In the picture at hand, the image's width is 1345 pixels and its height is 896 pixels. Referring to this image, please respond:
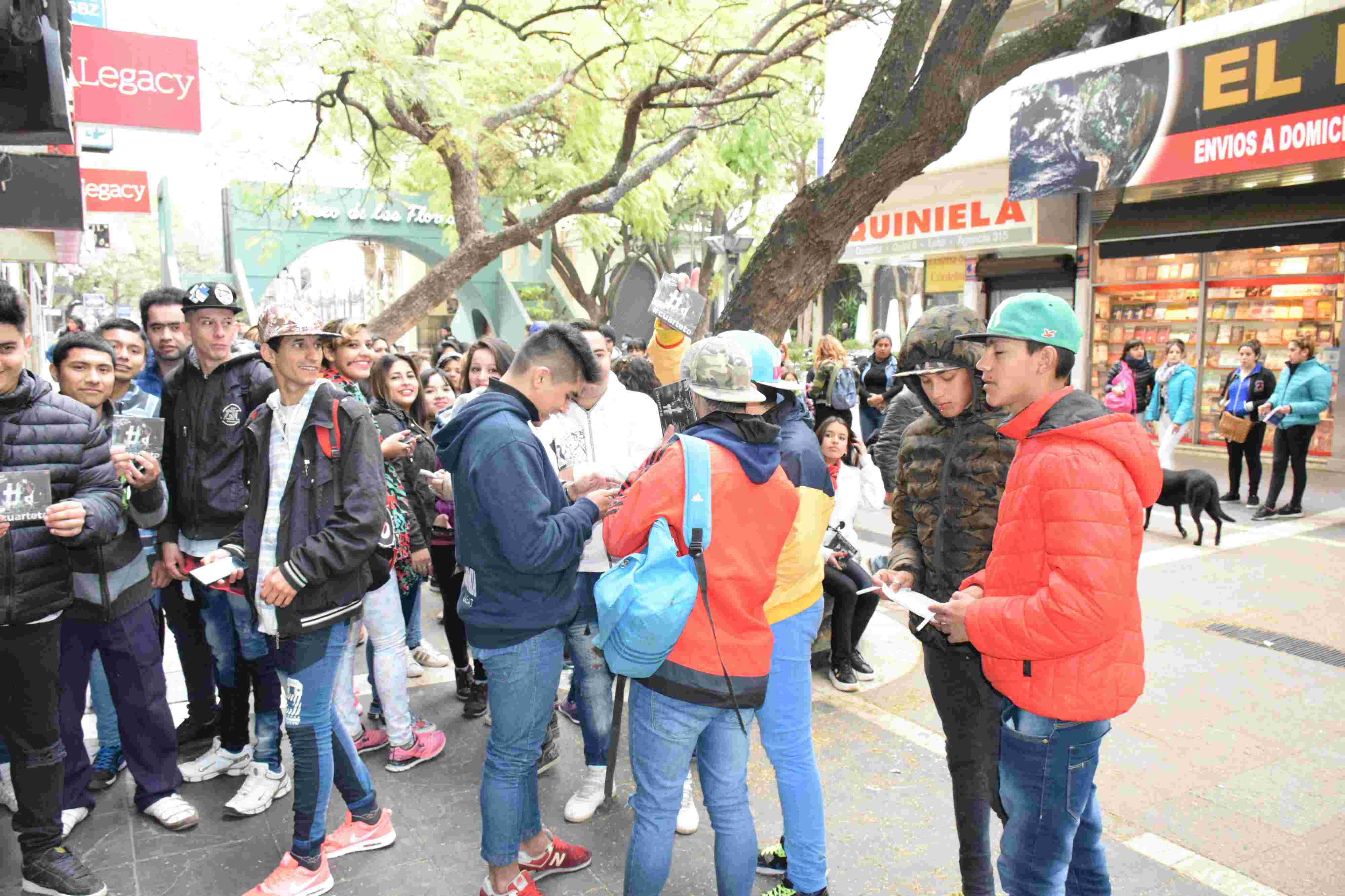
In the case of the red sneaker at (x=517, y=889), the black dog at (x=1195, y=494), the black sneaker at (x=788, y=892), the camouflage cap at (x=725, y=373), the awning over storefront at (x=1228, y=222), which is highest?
the awning over storefront at (x=1228, y=222)

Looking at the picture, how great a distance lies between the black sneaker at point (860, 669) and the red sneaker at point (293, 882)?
3196 millimetres

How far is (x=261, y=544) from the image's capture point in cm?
329

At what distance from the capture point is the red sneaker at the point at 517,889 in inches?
123

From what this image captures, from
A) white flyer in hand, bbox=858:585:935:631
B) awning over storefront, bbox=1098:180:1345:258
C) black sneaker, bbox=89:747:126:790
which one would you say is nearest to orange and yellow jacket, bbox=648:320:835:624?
white flyer in hand, bbox=858:585:935:631

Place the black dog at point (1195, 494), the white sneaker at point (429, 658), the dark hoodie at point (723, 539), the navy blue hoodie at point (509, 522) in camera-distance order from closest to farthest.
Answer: the dark hoodie at point (723, 539), the navy blue hoodie at point (509, 522), the white sneaker at point (429, 658), the black dog at point (1195, 494)

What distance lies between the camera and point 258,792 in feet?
12.7

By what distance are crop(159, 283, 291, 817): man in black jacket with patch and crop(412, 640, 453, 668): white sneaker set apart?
5.49 ft

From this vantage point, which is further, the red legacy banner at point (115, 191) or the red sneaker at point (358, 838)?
the red legacy banner at point (115, 191)

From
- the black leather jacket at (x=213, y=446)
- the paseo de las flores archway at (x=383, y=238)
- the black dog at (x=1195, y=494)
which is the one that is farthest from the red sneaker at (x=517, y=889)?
the paseo de las flores archway at (x=383, y=238)

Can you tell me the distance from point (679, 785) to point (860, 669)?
3019 mm

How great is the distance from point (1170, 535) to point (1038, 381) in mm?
7760

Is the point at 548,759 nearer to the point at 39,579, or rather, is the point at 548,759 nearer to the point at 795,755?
the point at 795,755

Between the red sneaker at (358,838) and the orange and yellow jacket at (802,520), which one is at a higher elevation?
the orange and yellow jacket at (802,520)

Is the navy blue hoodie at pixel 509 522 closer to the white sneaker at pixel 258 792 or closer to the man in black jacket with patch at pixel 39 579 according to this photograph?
the man in black jacket with patch at pixel 39 579
